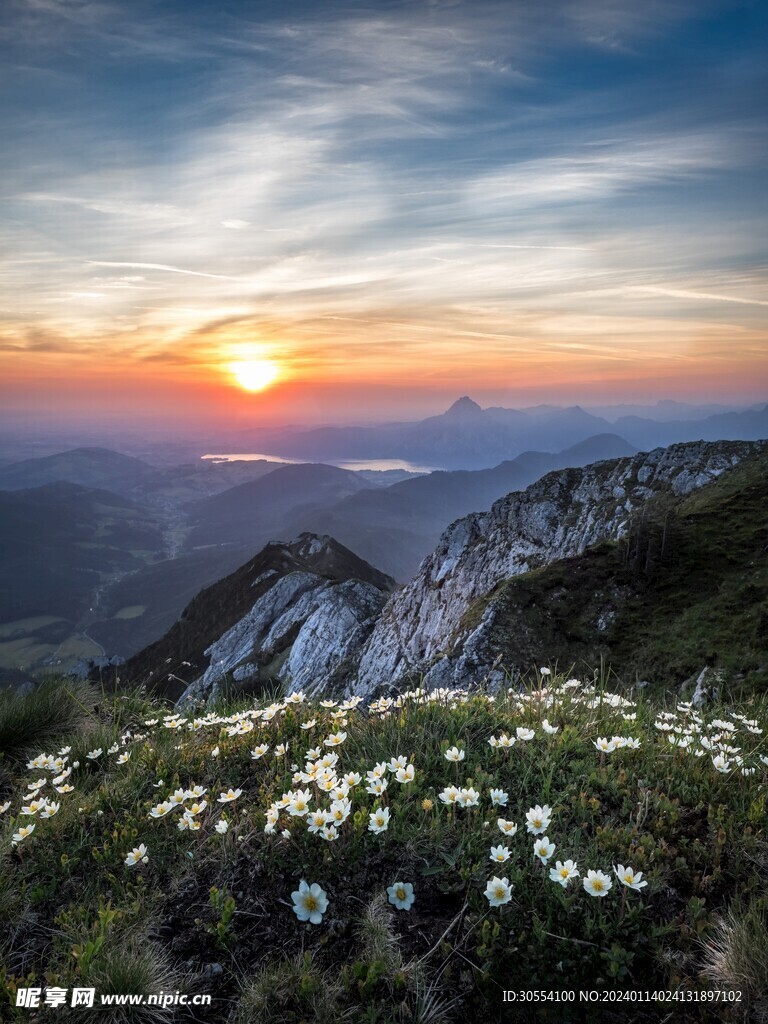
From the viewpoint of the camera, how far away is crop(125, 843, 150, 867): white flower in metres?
4.14

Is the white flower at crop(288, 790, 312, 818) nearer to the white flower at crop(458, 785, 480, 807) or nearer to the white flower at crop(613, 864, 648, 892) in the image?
the white flower at crop(458, 785, 480, 807)

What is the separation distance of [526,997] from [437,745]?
2237mm

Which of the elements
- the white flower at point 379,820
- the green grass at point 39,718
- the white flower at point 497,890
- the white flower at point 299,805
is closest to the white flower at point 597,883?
the white flower at point 497,890

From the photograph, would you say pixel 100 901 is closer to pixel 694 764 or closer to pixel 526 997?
pixel 526 997

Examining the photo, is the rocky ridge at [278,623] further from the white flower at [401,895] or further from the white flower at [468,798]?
the white flower at [401,895]

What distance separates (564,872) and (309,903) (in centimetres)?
172

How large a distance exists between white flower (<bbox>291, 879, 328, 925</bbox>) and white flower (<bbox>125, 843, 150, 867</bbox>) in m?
1.49

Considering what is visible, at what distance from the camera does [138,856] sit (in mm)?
4254

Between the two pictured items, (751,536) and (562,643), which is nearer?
(562,643)

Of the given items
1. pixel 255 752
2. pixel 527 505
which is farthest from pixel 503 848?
pixel 527 505

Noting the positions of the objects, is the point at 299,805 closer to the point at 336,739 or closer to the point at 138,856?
the point at 336,739

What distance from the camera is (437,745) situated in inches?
205

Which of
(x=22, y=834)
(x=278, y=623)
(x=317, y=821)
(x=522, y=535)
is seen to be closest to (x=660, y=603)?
(x=522, y=535)

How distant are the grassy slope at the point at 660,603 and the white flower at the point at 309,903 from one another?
26.1 meters
